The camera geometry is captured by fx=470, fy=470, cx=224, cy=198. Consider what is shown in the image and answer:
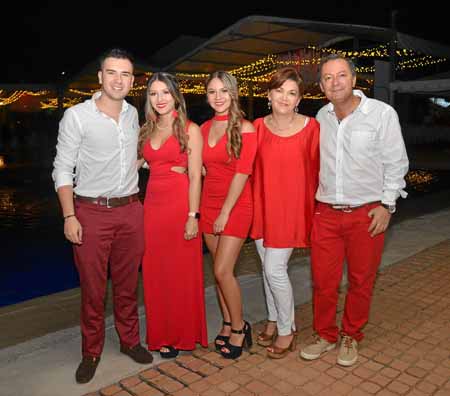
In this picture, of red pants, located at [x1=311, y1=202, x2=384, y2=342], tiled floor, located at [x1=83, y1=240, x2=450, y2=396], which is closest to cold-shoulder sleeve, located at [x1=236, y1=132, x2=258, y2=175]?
red pants, located at [x1=311, y1=202, x2=384, y2=342]

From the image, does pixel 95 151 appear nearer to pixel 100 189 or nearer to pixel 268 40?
pixel 100 189

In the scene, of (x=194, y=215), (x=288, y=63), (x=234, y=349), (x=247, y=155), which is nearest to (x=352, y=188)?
(x=247, y=155)

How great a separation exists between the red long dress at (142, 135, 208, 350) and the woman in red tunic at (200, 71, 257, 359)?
0.54 feet

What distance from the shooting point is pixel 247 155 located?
9.62 feet

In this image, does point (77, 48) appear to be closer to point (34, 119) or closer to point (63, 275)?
point (34, 119)

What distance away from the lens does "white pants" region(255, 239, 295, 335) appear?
306cm

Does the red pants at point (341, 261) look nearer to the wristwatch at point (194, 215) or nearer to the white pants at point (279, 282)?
the white pants at point (279, 282)

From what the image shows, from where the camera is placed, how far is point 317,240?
3.13 m

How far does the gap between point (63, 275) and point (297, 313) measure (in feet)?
12.3

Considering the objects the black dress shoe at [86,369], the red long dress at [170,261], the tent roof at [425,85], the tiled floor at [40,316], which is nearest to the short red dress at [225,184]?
the red long dress at [170,261]

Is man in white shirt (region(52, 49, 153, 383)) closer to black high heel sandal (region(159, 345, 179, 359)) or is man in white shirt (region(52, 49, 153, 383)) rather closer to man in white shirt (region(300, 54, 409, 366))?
black high heel sandal (region(159, 345, 179, 359))

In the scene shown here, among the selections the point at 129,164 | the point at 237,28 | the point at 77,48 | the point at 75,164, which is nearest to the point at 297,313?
the point at 129,164

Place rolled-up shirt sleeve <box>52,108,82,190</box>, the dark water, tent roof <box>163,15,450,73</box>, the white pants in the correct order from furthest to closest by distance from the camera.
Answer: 1. tent roof <box>163,15,450,73</box>
2. the dark water
3. the white pants
4. rolled-up shirt sleeve <box>52,108,82,190</box>

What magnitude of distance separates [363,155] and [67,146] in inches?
71.0
